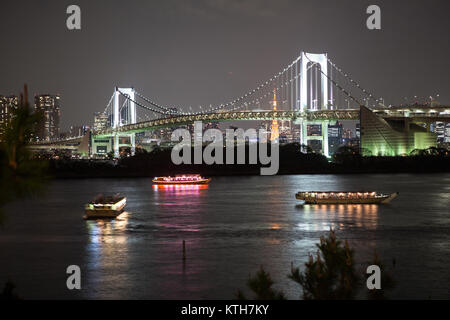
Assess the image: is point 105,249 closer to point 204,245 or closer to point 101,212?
point 204,245

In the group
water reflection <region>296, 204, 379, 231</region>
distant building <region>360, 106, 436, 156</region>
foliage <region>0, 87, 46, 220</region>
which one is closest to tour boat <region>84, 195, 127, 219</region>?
water reflection <region>296, 204, 379, 231</region>

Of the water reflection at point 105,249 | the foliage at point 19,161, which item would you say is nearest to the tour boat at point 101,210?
the water reflection at point 105,249

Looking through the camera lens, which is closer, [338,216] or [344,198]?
[338,216]

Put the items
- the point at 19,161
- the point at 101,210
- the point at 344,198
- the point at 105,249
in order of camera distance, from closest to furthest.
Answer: the point at 19,161 → the point at 105,249 → the point at 101,210 → the point at 344,198

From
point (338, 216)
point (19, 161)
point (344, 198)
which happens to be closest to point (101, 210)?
point (338, 216)

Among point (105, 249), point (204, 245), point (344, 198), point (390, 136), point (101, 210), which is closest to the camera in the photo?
point (105, 249)

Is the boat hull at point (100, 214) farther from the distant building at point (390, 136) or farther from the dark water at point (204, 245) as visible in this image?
the distant building at point (390, 136)
